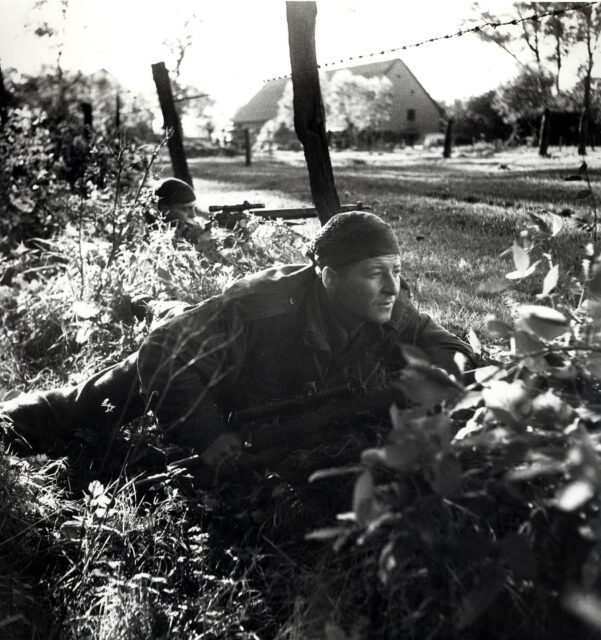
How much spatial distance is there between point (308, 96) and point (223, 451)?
2979mm

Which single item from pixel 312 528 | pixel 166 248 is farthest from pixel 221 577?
pixel 166 248

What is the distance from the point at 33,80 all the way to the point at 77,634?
9.04 metres

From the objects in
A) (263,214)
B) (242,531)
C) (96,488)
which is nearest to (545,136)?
(263,214)

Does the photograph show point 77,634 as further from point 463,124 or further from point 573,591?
point 463,124

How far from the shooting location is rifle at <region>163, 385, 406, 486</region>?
2.73 metres

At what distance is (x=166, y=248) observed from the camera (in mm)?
5211

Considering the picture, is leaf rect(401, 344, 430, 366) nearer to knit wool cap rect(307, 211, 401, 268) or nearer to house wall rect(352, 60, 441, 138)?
knit wool cap rect(307, 211, 401, 268)

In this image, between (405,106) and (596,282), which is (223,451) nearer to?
(596,282)

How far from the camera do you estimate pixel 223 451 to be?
8.93 ft

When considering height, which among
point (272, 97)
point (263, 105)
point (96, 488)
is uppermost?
point (272, 97)

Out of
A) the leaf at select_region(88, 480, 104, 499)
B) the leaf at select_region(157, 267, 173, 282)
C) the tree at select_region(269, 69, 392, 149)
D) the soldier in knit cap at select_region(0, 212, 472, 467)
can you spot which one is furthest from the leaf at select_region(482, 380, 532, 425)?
the tree at select_region(269, 69, 392, 149)

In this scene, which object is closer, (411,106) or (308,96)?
(308,96)

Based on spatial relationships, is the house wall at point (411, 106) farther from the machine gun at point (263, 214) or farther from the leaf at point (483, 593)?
the leaf at point (483, 593)

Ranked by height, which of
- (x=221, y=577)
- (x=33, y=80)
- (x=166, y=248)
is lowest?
(x=221, y=577)
